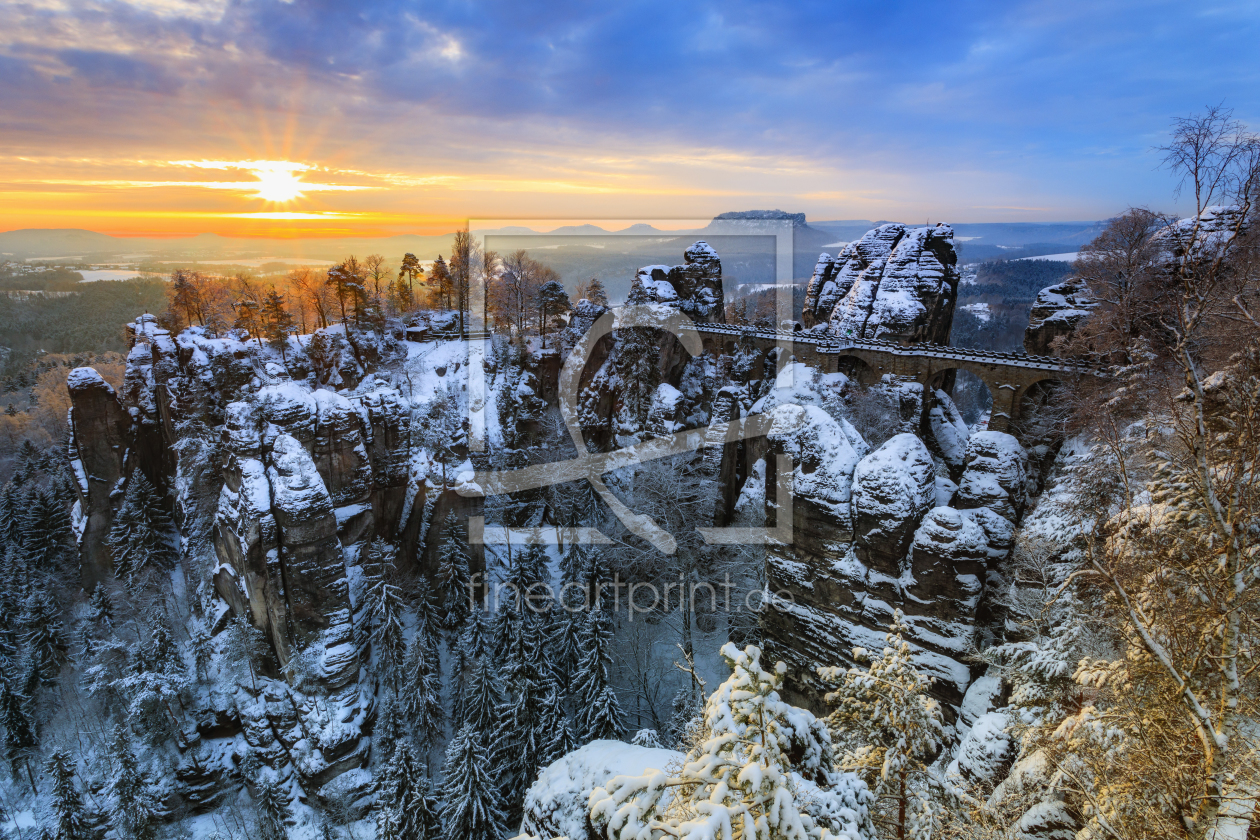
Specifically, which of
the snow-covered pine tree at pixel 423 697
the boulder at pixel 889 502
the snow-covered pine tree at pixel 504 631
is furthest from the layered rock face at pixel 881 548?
the snow-covered pine tree at pixel 423 697

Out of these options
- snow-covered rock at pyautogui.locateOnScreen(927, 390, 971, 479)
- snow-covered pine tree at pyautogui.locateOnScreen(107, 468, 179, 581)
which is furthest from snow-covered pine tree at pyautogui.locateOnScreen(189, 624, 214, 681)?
snow-covered rock at pyautogui.locateOnScreen(927, 390, 971, 479)

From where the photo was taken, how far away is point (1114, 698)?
8242mm

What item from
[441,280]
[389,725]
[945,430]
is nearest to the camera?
[389,725]

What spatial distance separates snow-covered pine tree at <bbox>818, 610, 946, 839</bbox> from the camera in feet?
29.3

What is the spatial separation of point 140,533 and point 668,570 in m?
30.3

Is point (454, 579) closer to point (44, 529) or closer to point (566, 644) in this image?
point (566, 644)

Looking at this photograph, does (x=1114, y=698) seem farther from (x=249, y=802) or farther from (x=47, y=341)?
(x=47, y=341)

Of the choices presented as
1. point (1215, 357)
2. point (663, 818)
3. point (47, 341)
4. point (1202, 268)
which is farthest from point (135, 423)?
point (47, 341)

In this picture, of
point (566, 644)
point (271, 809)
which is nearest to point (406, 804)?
point (271, 809)

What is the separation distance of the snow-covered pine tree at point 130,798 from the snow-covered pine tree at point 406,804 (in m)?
9.97

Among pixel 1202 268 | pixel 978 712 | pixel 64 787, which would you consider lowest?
pixel 64 787

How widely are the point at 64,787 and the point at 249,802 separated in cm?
636

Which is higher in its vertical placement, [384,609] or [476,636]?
[384,609]

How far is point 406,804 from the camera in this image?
59.4ft
